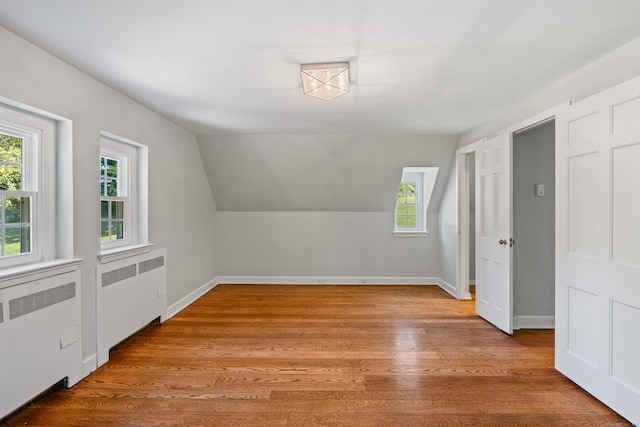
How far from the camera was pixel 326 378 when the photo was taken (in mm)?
2373

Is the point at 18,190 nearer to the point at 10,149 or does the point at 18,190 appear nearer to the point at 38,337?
the point at 10,149

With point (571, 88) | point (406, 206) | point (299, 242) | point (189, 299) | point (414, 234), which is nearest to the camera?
point (571, 88)


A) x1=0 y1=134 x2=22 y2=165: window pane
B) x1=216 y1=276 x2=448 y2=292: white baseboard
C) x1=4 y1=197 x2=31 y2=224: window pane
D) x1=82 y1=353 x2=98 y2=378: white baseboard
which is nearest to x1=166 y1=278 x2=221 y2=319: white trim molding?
x1=216 y1=276 x2=448 y2=292: white baseboard

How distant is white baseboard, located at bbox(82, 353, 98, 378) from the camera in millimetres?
2365

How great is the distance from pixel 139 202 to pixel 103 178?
439 mm

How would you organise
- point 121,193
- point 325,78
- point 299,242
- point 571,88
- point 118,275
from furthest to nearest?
point 299,242, point 121,193, point 118,275, point 571,88, point 325,78

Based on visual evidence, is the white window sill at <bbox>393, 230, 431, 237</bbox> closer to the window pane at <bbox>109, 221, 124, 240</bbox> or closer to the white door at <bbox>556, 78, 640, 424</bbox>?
the white door at <bbox>556, 78, 640, 424</bbox>

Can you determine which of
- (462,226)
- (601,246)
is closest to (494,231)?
(462,226)

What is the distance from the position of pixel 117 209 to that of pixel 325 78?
2.36 metres

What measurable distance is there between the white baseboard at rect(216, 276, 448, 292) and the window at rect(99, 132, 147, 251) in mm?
2321

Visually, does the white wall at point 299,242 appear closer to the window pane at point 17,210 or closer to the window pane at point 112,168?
the window pane at point 112,168

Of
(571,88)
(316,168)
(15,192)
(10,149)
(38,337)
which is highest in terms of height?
(571,88)

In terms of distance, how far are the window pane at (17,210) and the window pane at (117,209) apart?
33.5 inches

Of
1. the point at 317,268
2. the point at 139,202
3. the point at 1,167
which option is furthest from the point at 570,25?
the point at 317,268
